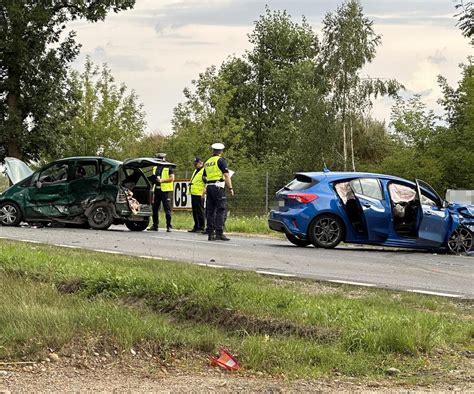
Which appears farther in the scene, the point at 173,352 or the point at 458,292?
the point at 458,292

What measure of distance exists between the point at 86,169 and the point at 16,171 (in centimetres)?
400

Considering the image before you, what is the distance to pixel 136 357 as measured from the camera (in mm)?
7129

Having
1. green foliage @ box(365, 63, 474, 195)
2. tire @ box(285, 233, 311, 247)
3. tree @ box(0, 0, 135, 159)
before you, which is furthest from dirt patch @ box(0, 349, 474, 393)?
tree @ box(0, 0, 135, 159)

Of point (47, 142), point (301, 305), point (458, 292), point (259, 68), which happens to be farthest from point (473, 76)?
point (259, 68)

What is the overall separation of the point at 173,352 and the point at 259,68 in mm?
68802

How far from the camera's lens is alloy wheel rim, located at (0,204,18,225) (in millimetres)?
20906

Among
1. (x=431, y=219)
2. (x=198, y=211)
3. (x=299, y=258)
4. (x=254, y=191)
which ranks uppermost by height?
(x=254, y=191)

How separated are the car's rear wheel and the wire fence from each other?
1278cm

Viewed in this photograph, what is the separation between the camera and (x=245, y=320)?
28.1 feet

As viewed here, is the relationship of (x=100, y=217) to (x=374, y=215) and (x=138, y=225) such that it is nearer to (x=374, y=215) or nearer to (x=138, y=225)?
(x=138, y=225)

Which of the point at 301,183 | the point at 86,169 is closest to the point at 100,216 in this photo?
the point at 86,169

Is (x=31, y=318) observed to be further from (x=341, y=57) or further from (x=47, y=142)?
(x=341, y=57)

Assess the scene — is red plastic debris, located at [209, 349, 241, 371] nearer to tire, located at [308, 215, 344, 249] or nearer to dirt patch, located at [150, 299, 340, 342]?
dirt patch, located at [150, 299, 340, 342]

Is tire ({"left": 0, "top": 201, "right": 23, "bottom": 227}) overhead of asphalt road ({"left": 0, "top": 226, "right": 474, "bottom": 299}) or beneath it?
overhead
